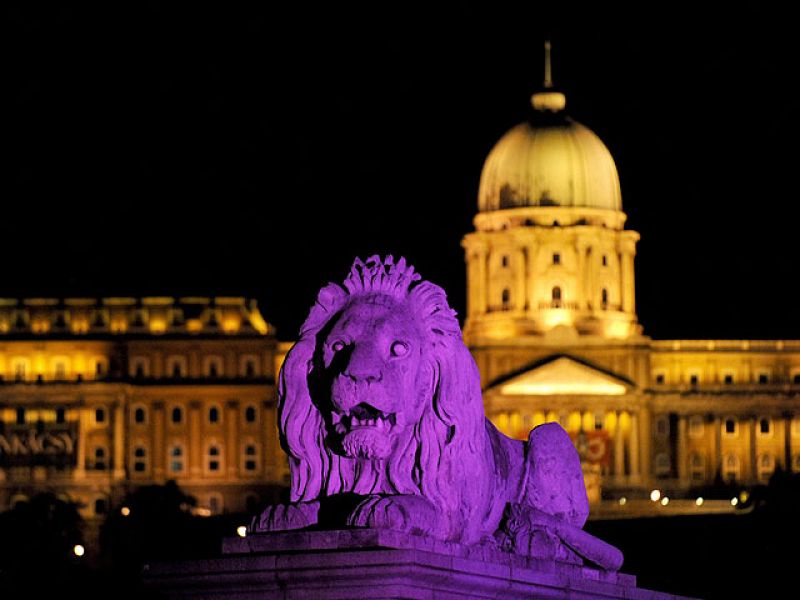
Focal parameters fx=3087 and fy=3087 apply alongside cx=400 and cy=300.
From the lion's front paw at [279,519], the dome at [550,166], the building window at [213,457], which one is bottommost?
the lion's front paw at [279,519]

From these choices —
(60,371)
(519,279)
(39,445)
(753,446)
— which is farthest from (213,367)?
(753,446)

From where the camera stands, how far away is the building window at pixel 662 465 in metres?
162

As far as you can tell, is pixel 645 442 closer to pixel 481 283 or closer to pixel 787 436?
pixel 787 436

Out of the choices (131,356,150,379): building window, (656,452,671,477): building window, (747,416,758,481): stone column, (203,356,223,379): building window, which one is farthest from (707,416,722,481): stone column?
(131,356,150,379): building window

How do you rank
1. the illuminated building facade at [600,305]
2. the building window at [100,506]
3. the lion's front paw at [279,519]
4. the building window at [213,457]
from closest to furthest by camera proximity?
the lion's front paw at [279,519] < the building window at [100,506] < the illuminated building facade at [600,305] < the building window at [213,457]

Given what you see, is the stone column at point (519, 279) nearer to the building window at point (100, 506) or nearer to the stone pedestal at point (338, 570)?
the building window at point (100, 506)

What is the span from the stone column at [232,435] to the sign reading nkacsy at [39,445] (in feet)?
27.2

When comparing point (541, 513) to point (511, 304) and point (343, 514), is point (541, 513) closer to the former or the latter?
point (343, 514)

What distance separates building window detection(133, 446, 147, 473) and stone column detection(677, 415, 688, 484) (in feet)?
93.1

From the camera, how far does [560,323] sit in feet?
534

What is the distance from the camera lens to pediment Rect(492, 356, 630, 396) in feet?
521

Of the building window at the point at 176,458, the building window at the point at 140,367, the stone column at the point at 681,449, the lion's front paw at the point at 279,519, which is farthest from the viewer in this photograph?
the building window at the point at 140,367

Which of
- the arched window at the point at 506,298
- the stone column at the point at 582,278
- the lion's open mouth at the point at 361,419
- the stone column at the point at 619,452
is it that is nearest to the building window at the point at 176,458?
the arched window at the point at 506,298

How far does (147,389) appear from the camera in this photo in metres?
166
